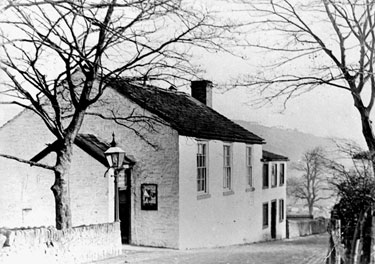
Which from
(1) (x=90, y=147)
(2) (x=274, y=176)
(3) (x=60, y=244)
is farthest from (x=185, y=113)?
(3) (x=60, y=244)

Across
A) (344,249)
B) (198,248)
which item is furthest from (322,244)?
(344,249)

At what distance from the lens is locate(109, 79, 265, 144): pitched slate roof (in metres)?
5.55

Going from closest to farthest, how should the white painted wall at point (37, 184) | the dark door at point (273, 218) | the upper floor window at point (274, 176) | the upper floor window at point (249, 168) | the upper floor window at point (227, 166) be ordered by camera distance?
the white painted wall at point (37, 184) → the upper floor window at point (274, 176) → the dark door at point (273, 218) → the upper floor window at point (249, 168) → the upper floor window at point (227, 166)

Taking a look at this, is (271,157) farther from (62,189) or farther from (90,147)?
(62,189)

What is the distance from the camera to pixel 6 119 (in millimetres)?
4797

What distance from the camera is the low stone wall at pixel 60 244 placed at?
4714 millimetres

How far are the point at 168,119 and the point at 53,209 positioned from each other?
65.6 inches

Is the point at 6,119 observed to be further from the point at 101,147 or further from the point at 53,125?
the point at 101,147

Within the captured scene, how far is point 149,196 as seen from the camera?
659 cm

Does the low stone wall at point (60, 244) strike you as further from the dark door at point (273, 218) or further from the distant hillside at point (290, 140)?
the distant hillside at point (290, 140)

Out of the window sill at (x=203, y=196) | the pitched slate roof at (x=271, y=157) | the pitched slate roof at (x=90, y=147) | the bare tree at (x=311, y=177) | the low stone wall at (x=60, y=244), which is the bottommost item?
the low stone wall at (x=60, y=244)

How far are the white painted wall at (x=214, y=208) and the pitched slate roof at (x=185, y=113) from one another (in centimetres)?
A: 16

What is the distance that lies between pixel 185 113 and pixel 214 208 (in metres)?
1.18

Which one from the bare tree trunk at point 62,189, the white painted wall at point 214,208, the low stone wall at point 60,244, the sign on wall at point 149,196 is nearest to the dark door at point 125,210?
the sign on wall at point 149,196
